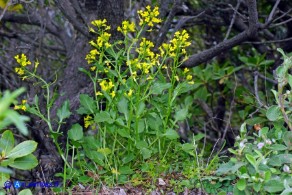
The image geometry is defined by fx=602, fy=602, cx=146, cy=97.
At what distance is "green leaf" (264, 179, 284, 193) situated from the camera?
2393 mm

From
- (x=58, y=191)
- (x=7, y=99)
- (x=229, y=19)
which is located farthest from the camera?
(x=229, y=19)

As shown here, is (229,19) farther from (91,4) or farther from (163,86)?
(163,86)

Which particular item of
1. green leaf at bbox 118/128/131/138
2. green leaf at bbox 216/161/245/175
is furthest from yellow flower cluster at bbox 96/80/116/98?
green leaf at bbox 216/161/245/175

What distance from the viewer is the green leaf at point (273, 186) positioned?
239 centimetres

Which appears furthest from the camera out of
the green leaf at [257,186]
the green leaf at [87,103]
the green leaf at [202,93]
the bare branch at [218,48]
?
the green leaf at [202,93]

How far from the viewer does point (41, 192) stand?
3010 mm

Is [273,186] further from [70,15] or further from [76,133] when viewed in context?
[70,15]

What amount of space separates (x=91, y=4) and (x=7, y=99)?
244 cm

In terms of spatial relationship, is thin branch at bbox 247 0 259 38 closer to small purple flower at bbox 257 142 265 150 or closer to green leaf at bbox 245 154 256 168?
small purple flower at bbox 257 142 265 150

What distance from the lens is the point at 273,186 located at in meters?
2.40

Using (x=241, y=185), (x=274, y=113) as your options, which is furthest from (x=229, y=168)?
(x=274, y=113)

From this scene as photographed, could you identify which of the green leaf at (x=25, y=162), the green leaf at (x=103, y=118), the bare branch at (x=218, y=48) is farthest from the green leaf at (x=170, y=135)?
the bare branch at (x=218, y=48)

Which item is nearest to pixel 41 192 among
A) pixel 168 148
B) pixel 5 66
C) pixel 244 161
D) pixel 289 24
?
pixel 168 148

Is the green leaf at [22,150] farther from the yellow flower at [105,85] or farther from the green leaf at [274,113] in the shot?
the green leaf at [274,113]
